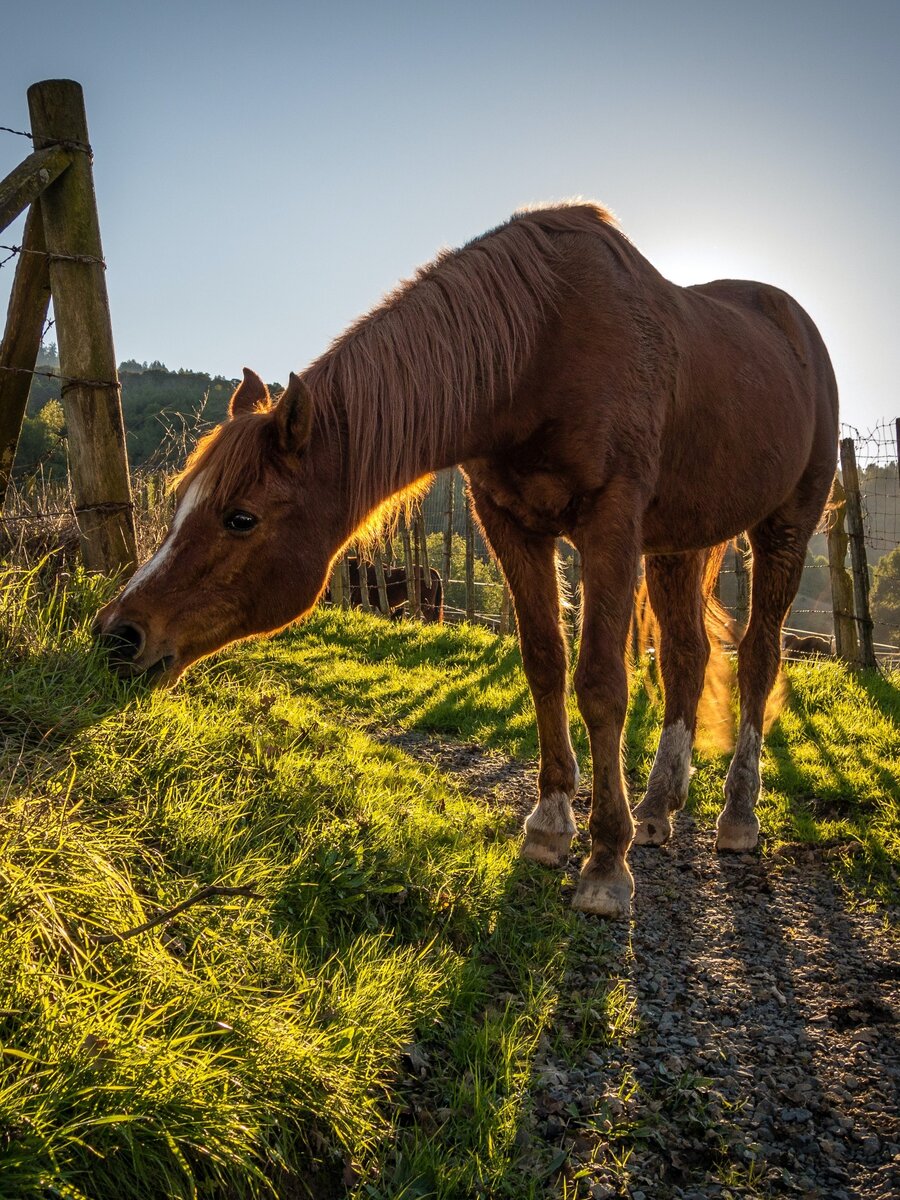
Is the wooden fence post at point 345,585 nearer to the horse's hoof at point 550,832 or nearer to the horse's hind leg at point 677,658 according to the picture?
the horse's hind leg at point 677,658

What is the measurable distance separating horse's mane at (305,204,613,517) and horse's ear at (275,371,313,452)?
160 mm

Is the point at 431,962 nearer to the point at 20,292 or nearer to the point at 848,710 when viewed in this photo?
the point at 20,292

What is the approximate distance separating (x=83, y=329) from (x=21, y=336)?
0.36 metres

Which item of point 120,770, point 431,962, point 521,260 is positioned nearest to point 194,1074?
point 431,962

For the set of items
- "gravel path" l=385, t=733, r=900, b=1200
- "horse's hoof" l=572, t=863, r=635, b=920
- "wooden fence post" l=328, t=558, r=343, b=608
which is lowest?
"gravel path" l=385, t=733, r=900, b=1200

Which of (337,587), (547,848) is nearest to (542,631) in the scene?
(547,848)

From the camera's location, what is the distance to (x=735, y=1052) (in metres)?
2.36

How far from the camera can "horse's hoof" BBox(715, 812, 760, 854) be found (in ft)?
13.0

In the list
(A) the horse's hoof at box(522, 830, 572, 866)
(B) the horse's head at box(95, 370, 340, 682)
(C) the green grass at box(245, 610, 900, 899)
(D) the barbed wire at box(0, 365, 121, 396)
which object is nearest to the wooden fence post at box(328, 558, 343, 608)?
(C) the green grass at box(245, 610, 900, 899)

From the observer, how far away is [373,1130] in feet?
5.81

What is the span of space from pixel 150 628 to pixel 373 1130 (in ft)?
5.60

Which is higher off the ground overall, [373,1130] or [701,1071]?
[373,1130]

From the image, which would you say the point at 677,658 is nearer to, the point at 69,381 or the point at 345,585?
the point at 69,381

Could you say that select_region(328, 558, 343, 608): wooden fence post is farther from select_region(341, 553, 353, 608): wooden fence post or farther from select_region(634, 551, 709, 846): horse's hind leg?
select_region(634, 551, 709, 846): horse's hind leg
